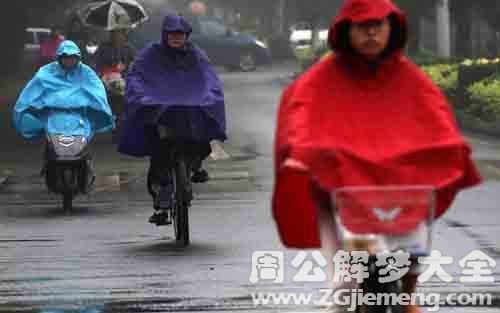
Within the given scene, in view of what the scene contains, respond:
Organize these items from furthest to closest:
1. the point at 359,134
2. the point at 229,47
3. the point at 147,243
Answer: the point at 229,47 → the point at 147,243 → the point at 359,134

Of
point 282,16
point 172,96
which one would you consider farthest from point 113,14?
point 282,16

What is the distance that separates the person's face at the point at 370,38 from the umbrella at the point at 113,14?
67.6ft

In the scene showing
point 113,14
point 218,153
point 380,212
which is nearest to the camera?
point 380,212

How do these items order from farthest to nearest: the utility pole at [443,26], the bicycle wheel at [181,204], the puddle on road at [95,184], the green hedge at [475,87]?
the utility pole at [443,26] → the green hedge at [475,87] → the puddle on road at [95,184] → the bicycle wheel at [181,204]

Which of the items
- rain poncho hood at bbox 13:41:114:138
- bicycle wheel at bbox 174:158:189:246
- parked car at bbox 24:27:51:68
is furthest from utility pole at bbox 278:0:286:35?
bicycle wheel at bbox 174:158:189:246

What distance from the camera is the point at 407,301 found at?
6.32 m

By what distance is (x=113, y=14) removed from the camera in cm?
2697

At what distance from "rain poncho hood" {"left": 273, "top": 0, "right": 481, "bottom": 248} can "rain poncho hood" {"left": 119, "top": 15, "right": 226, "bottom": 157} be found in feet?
18.2

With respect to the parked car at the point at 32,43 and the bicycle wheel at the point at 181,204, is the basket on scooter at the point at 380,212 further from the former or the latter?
the parked car at the point at 32,43

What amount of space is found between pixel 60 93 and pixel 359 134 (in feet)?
29.2

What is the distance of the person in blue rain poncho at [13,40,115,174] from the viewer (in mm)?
14688

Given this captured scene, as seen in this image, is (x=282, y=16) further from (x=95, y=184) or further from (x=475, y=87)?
A: (x=95, y=184)

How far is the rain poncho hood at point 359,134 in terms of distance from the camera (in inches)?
235

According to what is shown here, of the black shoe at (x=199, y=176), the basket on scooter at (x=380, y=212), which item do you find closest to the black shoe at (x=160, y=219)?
the black shoe at (x=199, y=176)
